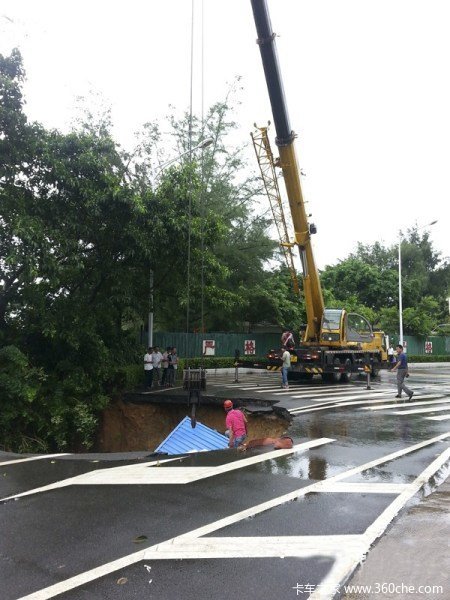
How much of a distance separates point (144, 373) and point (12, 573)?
1393cm

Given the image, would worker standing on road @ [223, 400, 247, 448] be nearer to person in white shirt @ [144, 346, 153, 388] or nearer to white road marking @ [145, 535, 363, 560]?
white road marking @ [145, 535, 363, 560]

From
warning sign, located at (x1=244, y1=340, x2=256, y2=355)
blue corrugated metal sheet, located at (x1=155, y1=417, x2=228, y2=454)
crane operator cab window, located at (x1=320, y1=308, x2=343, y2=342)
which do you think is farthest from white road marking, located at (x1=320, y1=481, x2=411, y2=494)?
warning sign, located at (x1=244, y1=340, x2=256, y2=355)

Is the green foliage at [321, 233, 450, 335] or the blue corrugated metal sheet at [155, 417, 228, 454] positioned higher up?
the green foliage at [321, 233, 450, 335]

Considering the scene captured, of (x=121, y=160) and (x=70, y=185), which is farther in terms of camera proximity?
(x=121, y=160)

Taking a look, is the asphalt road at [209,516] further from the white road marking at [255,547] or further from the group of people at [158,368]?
the group of people at [158,368]

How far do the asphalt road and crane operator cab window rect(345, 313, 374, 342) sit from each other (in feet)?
41.0

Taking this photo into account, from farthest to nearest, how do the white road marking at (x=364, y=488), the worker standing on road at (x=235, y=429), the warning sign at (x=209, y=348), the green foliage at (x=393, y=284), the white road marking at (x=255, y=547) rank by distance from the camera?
the green foliage at (x=393, y=284), the warning sign at (x=209, y=348), the worker standing on road at (x=235, y=429), the white road marking at (x=364, y=488), the white road marking at (x=255, y=547)

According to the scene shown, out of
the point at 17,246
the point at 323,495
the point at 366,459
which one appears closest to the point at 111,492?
the point at 323,495

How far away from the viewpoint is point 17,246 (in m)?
12.2

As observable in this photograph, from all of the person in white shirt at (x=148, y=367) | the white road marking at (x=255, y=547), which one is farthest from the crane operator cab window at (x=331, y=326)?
the white road marking at (x=255, y=547)

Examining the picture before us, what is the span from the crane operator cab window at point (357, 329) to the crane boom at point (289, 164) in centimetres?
180

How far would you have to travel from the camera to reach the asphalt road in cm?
409

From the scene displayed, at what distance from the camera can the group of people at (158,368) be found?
17391 millimetres

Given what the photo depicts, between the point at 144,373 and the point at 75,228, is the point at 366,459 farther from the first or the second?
the point at 144,373
